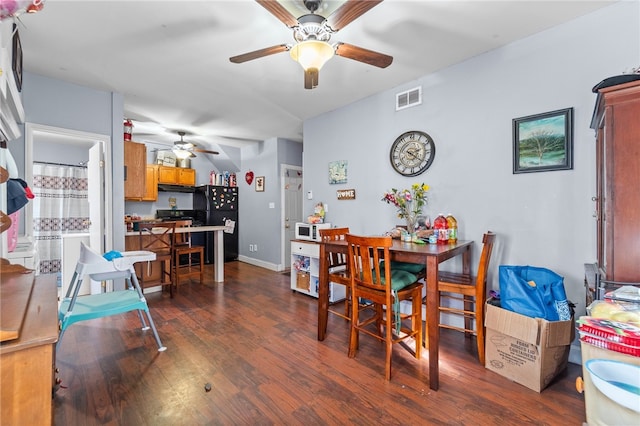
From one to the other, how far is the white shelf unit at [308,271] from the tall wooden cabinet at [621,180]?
2508mm

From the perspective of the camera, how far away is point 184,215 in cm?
601

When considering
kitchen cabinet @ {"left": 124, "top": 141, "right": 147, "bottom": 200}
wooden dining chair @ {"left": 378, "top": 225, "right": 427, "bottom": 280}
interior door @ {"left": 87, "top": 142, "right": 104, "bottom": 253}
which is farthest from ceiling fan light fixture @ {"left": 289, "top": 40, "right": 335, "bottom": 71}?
kitchen cabinet @ {"left": 124, "top": 141, "right": 147, "bottom": 200}

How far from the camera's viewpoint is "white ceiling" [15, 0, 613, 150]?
200 cm

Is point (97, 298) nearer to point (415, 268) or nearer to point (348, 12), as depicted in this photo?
point (415, 268)

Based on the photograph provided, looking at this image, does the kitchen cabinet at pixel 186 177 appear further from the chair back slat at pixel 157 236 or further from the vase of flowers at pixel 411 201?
the vase of flowers at pixel 411 201

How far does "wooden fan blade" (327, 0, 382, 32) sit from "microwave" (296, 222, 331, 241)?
2387 millimetres

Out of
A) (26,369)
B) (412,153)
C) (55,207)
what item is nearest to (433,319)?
(412,153)

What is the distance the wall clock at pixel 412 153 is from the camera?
2.95 meters

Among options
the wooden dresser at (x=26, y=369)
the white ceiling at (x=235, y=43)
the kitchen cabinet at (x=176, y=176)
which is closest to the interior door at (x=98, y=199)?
the white ceiling at (x=235, y=43)

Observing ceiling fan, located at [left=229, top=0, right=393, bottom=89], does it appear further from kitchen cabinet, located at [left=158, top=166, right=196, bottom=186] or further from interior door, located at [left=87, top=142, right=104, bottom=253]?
kitchen cabinet, located at [left=158, top=166, right=196, bottom=186]

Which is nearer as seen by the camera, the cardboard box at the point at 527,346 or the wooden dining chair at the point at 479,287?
the cardboard box at the point at 527,346

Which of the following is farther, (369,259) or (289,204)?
(289,204)

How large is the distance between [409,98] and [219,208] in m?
4.31

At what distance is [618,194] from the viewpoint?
1.52 m
